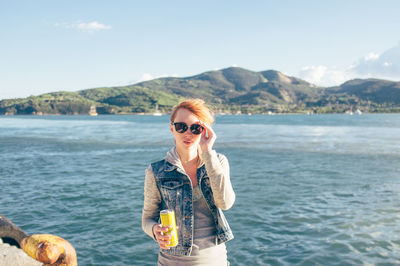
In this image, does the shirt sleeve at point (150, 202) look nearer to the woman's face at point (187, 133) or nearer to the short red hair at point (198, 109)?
the woman's face at point (187, 133)

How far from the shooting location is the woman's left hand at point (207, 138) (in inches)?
128

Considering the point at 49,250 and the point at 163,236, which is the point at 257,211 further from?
the point at 163,236

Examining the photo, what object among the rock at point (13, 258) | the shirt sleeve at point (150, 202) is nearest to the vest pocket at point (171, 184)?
the shirt sleeve at point (150, 202)

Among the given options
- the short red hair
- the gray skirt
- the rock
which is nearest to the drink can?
the gray skirt

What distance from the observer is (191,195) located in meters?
3.41

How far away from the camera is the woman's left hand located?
3248mm

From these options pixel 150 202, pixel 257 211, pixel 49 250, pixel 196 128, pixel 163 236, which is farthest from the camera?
pixel 257 211

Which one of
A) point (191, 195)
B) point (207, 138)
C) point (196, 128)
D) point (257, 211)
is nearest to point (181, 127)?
point (196, 128)

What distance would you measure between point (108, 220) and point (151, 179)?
11512mm

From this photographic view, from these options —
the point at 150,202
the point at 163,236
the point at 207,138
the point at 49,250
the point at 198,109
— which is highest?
the point at 198,109

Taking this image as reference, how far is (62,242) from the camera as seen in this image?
274 inches

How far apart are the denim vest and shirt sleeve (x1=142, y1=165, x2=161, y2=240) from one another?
0.05 meters

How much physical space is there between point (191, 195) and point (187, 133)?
0.63 m

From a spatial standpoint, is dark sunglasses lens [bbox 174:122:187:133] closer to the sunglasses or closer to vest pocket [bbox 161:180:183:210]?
the sunglasses
